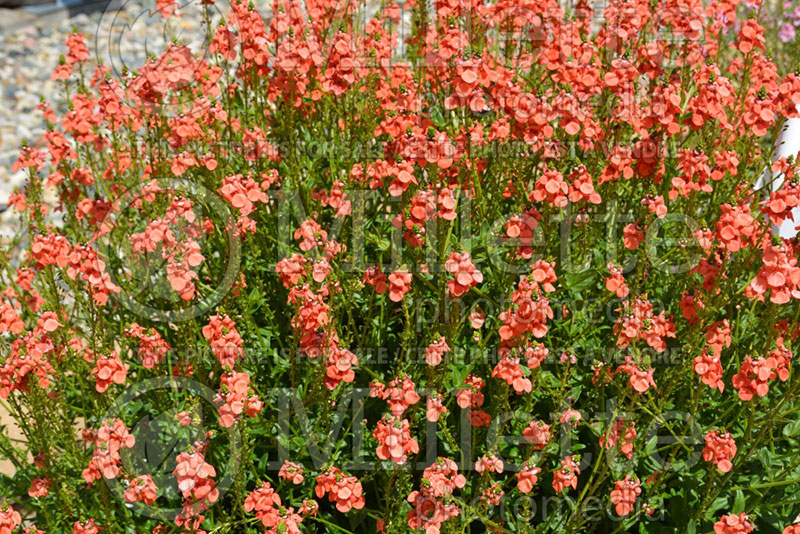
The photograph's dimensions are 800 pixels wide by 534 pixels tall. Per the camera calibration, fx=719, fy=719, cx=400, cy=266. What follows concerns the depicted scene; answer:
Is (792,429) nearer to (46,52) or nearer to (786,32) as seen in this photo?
(786,32)

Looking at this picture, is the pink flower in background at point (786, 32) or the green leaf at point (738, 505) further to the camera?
the pink flower in background at point (786, 32)

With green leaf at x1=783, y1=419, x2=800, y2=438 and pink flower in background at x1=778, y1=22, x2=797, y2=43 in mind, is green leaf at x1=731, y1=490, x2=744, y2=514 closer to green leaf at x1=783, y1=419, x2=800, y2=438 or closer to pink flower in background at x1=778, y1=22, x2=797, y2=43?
green leaf at x1=783, y1=419, x2=800, y2=438

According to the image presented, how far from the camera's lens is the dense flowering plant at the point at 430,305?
3.08m

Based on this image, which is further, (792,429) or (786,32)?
(786,32)

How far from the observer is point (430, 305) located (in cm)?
380

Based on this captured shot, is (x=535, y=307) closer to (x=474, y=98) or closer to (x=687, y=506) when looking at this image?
(x=474, y=98)

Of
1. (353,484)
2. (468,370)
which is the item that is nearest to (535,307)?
(468,370)

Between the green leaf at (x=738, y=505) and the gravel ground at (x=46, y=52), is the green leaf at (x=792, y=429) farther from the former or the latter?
the gravel ground at (x=46, y=52)

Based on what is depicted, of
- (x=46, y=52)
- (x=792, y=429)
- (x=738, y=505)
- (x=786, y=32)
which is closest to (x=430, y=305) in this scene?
(x=738, y=505)

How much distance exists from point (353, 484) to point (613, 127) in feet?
7.72

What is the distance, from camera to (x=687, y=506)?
11.6 ft

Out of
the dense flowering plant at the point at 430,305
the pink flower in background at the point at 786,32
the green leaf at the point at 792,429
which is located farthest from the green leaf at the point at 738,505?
the pink flower in background at the point at 786,32

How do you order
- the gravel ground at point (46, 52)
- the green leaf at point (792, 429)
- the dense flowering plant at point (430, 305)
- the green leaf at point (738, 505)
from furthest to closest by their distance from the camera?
the gravel ground at point (46, 52) < the green leaf at point (792, 429) < the green leaf at point (738, 505) < the dense flowering plant at point (430, 305)

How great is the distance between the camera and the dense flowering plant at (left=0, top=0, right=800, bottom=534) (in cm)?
308
